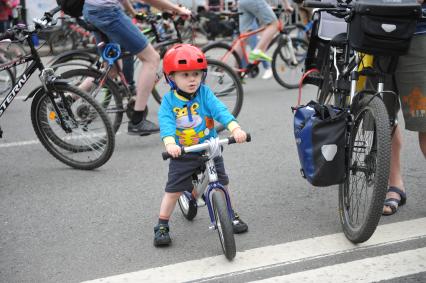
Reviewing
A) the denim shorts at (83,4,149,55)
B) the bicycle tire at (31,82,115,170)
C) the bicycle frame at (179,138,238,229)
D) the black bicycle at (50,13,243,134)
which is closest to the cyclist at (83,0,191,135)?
the denim shorts at (83,4,149,55)

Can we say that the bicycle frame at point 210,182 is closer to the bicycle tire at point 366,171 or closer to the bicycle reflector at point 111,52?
the bicycle tire at point 366,171

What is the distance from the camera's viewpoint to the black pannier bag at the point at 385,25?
3.12 m

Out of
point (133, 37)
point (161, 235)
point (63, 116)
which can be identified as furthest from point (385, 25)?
point (63, 116)

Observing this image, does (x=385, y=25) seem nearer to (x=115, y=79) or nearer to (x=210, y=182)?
(x=210, y=182)

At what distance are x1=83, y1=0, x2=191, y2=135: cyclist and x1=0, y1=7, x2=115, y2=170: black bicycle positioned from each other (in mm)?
405

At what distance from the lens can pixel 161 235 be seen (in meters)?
3.52

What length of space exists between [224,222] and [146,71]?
8.75ft

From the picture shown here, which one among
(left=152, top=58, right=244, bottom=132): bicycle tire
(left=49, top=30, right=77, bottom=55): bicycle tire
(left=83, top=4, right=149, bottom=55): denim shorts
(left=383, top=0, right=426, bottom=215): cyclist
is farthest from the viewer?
(left=49, top=30, right=77, bottom=55): bicycle tire

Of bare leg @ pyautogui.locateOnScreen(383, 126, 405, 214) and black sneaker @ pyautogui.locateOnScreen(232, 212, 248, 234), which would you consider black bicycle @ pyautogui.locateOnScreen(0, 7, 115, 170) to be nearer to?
black sneaker @ pyautogui.locateOnScreen(232, 212, 248, 234)

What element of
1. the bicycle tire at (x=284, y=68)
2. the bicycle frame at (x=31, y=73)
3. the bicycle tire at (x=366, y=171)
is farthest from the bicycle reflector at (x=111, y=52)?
the bicycle tire at (x=284, y=68)

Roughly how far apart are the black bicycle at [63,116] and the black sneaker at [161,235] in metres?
1.45

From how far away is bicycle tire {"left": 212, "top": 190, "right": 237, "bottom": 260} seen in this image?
3113 millimetres

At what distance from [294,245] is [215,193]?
65 cm

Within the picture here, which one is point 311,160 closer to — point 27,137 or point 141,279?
point 141,279
